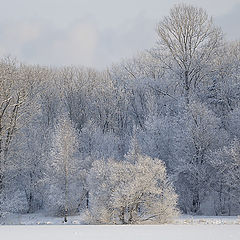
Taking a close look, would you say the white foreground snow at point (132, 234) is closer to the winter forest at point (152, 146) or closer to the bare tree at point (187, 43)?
the winter forest at point (152, 146)

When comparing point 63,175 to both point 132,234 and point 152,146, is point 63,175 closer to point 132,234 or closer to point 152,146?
point 152,146

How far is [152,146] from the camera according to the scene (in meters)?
28.5

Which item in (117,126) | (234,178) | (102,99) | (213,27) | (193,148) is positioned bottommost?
(234,178)

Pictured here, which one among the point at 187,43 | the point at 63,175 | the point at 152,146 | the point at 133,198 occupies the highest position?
the point at 187,43

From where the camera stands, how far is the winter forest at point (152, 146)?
18969mm

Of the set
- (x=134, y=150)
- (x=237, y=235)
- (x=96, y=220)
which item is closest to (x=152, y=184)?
(x=96, y=220)

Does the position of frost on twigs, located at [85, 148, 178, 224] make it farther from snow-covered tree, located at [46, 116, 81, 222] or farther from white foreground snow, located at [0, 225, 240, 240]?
white foreground snow, located at [0, 225, 240, 240]

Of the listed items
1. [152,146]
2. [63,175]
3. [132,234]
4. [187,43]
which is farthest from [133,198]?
[187,43]

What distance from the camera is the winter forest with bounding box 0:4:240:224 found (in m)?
19.0

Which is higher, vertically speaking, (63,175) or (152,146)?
(152,146)

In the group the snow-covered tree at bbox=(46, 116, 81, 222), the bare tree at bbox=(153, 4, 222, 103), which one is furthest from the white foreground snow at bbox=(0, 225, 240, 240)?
the bare tree at bbox=(153, 4, 222, 103)

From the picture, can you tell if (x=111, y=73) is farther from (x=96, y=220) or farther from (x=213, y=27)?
(x=96, y=220)

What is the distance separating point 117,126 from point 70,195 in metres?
13.1

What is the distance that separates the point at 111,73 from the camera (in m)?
43.5
